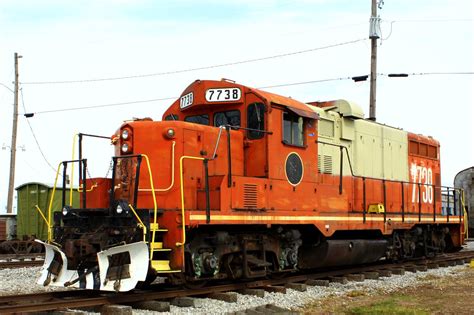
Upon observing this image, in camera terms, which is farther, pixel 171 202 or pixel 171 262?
pixel 171 202

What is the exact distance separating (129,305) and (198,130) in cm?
311

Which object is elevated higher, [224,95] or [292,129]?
[224,95]

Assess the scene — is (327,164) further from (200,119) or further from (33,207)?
(33,207)

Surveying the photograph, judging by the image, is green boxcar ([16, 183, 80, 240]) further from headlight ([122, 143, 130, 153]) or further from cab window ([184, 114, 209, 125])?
headlight ([122, 143, 130, 153])

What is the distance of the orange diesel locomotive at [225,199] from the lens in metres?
8.06

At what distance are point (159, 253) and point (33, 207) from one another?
15.6 metres

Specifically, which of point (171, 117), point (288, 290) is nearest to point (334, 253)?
point (288, 290)

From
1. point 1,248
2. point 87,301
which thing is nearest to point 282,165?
point 87,301

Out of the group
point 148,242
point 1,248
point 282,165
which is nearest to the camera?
point 148,242

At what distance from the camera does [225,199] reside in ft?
29.1

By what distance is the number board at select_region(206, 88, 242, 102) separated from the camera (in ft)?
33.1

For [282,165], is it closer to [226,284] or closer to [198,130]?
[198,130]

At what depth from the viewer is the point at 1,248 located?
21.7m

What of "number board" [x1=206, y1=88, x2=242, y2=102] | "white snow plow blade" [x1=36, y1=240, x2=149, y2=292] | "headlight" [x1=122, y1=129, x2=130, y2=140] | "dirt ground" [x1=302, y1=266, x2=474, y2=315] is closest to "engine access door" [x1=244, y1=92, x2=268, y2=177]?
"number board" [x1=206, y1=88, x2=242, y2=102]
